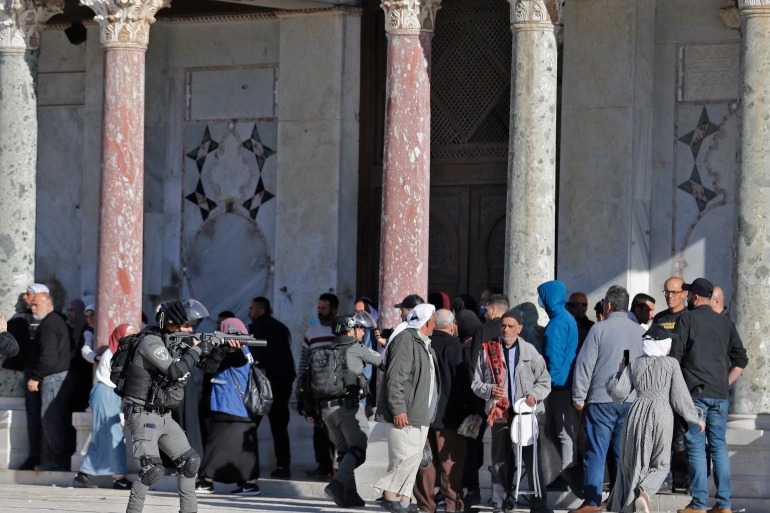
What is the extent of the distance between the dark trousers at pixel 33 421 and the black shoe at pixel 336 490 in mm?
3851

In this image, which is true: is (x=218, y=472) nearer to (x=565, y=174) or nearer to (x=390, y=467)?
(x=390, y=467)

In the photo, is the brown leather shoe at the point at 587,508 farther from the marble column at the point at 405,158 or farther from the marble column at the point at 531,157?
the marble column at the point at 405,158

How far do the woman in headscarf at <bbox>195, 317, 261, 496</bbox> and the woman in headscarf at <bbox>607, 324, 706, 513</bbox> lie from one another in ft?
11.8

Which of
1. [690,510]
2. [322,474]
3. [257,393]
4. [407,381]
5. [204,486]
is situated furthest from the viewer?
[322,474]

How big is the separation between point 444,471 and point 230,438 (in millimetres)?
2261

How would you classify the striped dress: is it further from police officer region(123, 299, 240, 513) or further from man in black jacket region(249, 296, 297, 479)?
man in black jacket region(249, 296, 297, 479)

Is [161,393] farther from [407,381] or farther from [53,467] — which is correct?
[53,467]

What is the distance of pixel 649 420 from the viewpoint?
1398cm

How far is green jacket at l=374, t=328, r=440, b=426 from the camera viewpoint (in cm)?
1445

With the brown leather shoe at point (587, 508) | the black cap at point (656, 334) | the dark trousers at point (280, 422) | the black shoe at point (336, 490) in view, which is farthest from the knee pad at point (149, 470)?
the dark trousers at point (280, 422)

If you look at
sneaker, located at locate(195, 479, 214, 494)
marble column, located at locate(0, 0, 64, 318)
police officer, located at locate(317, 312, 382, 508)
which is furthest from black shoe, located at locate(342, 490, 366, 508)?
marble column, located at locate(0, 0, 64, 318)

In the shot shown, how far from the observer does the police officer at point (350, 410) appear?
15320 millimetres

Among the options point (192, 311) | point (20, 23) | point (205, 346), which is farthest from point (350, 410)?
point (20, 23)

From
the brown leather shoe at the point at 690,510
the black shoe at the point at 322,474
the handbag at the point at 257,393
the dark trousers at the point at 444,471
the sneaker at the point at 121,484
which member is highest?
the handbag at the point at 257,393
